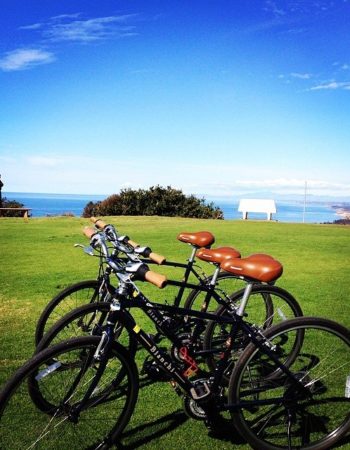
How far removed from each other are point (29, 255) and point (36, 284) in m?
3.33

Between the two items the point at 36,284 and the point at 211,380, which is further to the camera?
the point at 36,284

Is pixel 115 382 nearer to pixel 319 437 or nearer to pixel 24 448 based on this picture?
pixel 24 448

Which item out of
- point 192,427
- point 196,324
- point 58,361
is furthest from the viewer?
point 196,324

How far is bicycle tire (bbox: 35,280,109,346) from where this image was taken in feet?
12.7

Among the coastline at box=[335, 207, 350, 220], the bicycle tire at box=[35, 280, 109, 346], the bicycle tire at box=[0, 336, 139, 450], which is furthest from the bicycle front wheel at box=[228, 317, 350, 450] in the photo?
the coastline at box=[335, 207, 350, 220]

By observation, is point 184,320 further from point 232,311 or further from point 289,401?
point 289,401

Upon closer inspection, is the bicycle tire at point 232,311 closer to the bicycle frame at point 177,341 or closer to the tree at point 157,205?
the bicycle frame at point 177,341

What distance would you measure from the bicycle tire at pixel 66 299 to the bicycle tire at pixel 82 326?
40 centimetres

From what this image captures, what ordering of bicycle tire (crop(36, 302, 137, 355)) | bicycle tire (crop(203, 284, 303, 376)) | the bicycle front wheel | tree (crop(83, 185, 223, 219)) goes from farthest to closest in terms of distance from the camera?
1. tree (crop(83, 185, 223, 219))
2. bicycle tire (crop(203, 284, 303, 376))
3. bicycle tire (crop(36, 302, 137, 355))
4. the bicycle front wheel

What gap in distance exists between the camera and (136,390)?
2951 millimetres

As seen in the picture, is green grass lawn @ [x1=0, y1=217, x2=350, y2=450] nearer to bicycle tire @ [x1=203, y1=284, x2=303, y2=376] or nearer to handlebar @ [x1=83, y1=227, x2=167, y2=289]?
bicycle tire @ [x1=203, y1=284, x2=303, y2=376]

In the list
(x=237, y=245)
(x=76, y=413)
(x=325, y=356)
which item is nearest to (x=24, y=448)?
(x=76, y=413)

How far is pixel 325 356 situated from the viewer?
453cm

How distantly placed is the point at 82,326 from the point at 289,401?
1806 mm
